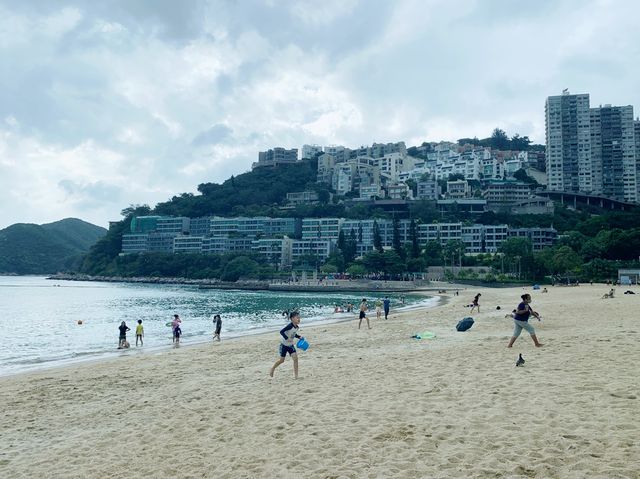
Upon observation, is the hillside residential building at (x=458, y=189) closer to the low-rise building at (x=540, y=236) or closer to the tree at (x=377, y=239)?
the tree at (x=377, y=239)

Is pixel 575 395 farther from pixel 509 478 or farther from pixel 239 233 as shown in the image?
pixel 239 233

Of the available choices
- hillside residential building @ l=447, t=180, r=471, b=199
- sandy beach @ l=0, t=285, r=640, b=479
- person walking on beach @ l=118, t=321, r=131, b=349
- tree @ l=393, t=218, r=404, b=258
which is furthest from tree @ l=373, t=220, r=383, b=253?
sandy beach @ l=0, t=285, r=640, b=479

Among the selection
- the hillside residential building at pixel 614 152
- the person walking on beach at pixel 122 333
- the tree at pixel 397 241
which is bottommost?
the person walking on beach at pixel 122 333

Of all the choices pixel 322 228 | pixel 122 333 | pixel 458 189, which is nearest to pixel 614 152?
pixel 458 189

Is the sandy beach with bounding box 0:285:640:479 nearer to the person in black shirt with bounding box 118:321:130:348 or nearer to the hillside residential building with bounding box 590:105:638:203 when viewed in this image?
the person in black shirt with bounding box 118:321:130:348

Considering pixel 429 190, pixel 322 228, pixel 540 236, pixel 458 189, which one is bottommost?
pixel 540 236

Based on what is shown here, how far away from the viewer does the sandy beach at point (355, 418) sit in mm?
5805

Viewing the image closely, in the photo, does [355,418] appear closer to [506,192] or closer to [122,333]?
[122,333]

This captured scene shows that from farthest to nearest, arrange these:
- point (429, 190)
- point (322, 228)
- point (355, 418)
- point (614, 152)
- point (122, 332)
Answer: point (614, 152) < point (429, 190) < point (322, 228) < point (122, 332) < point (355, 418)

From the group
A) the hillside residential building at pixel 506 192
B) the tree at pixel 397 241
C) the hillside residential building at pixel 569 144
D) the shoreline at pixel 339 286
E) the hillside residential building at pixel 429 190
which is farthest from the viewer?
the hillside residential building at pixel 569 144

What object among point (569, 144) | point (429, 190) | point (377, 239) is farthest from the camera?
point (569, 144)

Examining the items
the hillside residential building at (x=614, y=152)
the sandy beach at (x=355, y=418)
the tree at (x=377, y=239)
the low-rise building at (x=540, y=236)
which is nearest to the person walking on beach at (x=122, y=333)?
the sandy beach at (x=355, y=418)

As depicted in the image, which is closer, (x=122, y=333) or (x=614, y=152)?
(x=122, y=333)

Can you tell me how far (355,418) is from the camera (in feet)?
25.2
